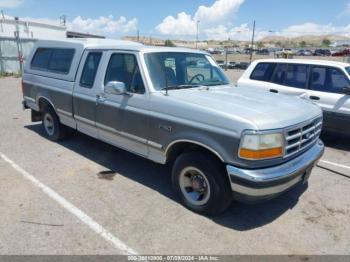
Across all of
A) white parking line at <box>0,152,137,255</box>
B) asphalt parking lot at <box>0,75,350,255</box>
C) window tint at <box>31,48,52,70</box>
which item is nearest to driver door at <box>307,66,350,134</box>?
asphalt parking lot at <box>0,75,350,255</box>

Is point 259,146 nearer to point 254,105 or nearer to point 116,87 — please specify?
A: point 254,105

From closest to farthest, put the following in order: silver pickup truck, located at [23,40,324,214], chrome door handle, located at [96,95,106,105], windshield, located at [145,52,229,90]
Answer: silver pickup truck, located at [23,40,324,214]
windshield, located at [145,52,229,90]
chrome door handle, located at [96,95,106,105]

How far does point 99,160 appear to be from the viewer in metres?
5.67

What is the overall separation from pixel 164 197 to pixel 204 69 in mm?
2102

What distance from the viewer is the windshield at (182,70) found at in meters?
4.36

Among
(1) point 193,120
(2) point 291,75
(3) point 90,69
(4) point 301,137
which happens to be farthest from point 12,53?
(4) point 301,137

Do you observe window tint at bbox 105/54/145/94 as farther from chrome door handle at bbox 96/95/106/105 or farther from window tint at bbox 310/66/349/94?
window tint at bbox 310/66/349/94

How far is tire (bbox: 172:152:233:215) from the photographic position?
3.62 metres

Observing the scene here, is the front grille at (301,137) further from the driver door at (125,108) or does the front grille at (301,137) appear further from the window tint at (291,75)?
the window tint at (291,75)

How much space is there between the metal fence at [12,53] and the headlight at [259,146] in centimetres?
2159

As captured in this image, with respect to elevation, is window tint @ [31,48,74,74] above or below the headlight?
above

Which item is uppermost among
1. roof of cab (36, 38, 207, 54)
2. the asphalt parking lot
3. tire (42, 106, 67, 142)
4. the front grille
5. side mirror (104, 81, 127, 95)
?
roof of cab (36, 38, 207, 54)

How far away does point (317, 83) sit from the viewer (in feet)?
22.6

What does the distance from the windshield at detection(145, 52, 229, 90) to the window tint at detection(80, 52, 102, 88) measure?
1.12m
